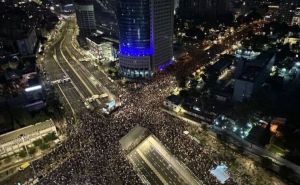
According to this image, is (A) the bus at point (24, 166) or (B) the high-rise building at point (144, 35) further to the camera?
(B) the high-rise building at point (144, 35)

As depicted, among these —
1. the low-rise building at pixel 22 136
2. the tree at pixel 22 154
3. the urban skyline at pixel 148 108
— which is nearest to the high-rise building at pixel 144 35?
the urban skyline at pixel 148 108

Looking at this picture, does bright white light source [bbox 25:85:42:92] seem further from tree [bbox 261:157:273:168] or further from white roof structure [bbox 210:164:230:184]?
tree [bbox 261:157:273:168]

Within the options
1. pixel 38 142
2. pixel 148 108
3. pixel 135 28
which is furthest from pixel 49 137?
pixel 135 28

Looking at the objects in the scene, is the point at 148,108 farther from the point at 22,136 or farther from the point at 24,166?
the point at 24,166

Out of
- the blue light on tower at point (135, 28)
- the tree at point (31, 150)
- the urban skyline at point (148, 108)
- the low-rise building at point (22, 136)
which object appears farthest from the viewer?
the blue light on tower at point (135, 28)

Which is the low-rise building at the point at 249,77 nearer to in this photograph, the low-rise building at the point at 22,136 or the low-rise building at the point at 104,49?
the low-rise building at the point at 22,136
